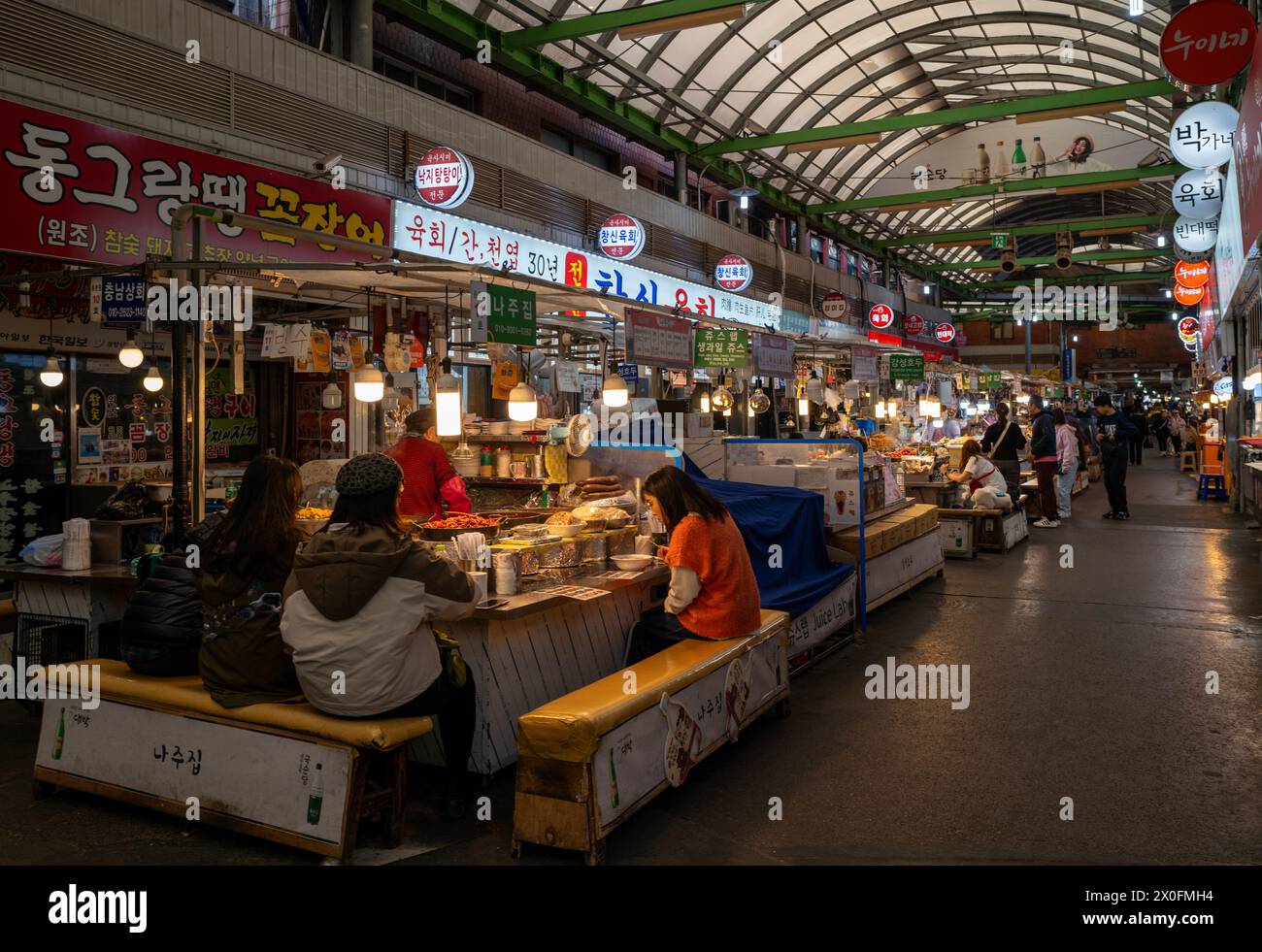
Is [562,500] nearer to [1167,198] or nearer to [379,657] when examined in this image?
[379,657]

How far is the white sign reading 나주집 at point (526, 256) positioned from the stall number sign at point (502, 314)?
155cm

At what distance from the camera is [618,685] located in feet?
15.0

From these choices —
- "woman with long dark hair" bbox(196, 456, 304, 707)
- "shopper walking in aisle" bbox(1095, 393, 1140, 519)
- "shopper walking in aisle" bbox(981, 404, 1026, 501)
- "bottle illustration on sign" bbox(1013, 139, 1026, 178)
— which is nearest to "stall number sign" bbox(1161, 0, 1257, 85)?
"shopper walking in aisle" bbox(981, 404, 1026, 501)

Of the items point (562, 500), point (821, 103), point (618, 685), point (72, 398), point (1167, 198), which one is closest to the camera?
point (618, 685)

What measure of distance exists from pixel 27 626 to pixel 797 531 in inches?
217

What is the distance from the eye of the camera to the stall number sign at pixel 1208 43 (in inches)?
324

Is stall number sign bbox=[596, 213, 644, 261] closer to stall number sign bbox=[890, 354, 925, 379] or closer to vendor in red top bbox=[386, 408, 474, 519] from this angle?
stall number sign bbox=[890, 354, 925, 379]

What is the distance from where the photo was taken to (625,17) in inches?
474

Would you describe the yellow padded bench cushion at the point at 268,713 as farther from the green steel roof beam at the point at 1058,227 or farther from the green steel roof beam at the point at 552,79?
the green steel roof beam at the point at 1058,227

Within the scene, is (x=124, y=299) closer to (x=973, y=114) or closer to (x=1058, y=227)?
(x=973, y=114)

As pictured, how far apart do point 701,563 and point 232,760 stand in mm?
2676

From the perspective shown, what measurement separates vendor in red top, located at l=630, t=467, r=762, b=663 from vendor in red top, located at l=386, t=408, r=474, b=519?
2731 millimetres

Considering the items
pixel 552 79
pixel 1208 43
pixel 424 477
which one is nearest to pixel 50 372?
pixel 424 477
